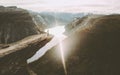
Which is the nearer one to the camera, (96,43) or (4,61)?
(96,43)

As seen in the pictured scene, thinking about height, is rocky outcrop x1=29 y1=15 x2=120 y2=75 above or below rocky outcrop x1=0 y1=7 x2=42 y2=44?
above

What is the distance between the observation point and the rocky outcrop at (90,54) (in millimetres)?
31156

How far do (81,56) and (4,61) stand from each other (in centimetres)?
2264

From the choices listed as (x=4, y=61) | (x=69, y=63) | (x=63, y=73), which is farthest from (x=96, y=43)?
(x=4, y=61)

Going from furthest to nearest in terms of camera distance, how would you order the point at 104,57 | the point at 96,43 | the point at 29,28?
the point at 29,28
the point at 96,43
the point at 104,57

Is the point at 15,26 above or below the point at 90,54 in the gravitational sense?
below

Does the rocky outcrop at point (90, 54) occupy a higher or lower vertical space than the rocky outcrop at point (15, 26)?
higher

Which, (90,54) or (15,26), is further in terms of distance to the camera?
(15,26)

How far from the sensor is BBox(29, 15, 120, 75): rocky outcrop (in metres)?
31.2

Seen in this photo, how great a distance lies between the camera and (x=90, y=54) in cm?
3362

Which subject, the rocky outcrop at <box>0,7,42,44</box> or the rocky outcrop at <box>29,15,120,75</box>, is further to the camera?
the rocky outcrop at <box>0,7,42,44</box>

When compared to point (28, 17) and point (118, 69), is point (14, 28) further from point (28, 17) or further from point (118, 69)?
point (118, 69)

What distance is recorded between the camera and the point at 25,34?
107m

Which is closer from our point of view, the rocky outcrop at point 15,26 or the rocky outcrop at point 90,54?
the rocky outcrop at point 90,54
